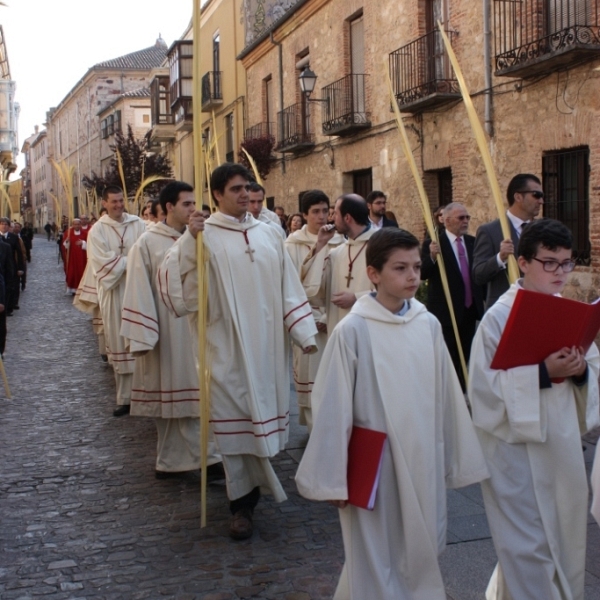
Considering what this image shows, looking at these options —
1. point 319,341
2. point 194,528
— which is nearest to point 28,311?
point 319,341

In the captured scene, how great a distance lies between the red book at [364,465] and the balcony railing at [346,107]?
1537 cm

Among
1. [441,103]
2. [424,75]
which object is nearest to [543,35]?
[441,103]

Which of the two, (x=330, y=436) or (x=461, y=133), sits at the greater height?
(x=461, y=133)

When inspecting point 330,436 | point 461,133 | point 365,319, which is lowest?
point 330,436

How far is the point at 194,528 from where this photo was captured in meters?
5.08

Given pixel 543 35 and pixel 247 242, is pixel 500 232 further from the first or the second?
pixel 543 35

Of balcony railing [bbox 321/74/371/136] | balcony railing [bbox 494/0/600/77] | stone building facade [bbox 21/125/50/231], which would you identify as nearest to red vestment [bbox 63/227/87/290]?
balcony railing [bbox 321/74/371/136]

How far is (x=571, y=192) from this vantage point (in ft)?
39.3

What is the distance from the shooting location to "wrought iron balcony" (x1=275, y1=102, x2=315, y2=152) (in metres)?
22.0

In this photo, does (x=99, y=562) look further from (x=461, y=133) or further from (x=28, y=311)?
(x=28, y=311)

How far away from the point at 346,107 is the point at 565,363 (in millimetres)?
16414

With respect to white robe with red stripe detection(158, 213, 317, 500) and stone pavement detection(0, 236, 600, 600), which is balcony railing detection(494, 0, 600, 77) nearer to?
stone pavement detection(0, 236, 600, 600)

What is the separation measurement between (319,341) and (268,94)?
20.4 meters

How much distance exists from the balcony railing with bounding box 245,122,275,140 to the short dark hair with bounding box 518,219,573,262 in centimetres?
2154
